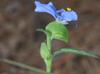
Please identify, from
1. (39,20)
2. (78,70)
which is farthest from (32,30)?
(78,70)

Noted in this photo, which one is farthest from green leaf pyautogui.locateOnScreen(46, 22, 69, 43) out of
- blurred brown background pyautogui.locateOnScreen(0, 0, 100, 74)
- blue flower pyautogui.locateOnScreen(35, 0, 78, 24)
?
blurred brown background pyautogui.locateOnScreen(0, 0, 100, 74)

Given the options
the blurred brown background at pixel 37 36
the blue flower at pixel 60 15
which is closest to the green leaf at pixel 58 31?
the blue flower at pixel 60 15

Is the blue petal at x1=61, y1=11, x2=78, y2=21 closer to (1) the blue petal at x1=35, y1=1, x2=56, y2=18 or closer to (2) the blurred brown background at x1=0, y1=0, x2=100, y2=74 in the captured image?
(1) the blue petal at x1=35, y1=1, x2=56, y2=18

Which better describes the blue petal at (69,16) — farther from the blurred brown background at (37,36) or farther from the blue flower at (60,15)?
the blurred brown background at (37,36)

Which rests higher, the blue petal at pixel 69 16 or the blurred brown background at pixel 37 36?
the blue petal at pixel 69 16

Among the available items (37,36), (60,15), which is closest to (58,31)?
(60,15)

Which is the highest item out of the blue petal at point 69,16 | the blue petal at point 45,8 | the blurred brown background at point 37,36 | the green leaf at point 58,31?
the blue petal at point 45,8

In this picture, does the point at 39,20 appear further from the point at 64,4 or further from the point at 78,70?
the point at 78,70

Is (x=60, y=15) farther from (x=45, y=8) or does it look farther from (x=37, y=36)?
(x=37, y=36)

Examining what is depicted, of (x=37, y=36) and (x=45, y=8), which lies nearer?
(x=45, y=8)
